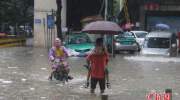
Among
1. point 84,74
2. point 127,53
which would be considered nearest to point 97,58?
point 84,74

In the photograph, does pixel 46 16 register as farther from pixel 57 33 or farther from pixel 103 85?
pixel 103 85

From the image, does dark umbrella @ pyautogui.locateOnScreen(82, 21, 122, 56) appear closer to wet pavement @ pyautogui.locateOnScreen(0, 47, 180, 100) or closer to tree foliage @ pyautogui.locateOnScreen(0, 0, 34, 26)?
wet pavement @ pyautogui.locateOnScreen(0, 47, 180, 100)

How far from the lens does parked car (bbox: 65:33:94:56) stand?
117 ft

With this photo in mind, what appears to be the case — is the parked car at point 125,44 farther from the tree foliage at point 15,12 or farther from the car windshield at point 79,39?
the tree foliage at point 15,12

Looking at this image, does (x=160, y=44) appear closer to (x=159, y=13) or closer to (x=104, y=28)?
(x=104, y=28)

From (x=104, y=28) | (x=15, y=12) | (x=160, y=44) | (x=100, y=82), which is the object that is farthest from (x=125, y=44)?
(x=15, y=12)

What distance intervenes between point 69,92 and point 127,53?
25.6 meters

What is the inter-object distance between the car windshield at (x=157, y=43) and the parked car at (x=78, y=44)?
4.48 meters

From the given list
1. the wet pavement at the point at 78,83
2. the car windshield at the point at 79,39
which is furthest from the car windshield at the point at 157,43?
the wet pavement at the point at 78,83

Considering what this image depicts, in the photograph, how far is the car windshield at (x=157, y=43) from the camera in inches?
1571

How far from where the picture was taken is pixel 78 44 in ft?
120

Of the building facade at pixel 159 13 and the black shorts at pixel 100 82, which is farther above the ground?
the building facade at pixel 159 13

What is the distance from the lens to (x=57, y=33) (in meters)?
45.5

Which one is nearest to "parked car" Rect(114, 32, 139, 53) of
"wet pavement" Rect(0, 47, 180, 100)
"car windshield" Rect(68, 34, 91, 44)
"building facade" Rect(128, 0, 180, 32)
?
"car windshield" Rect(68, 34, 91, 44)
